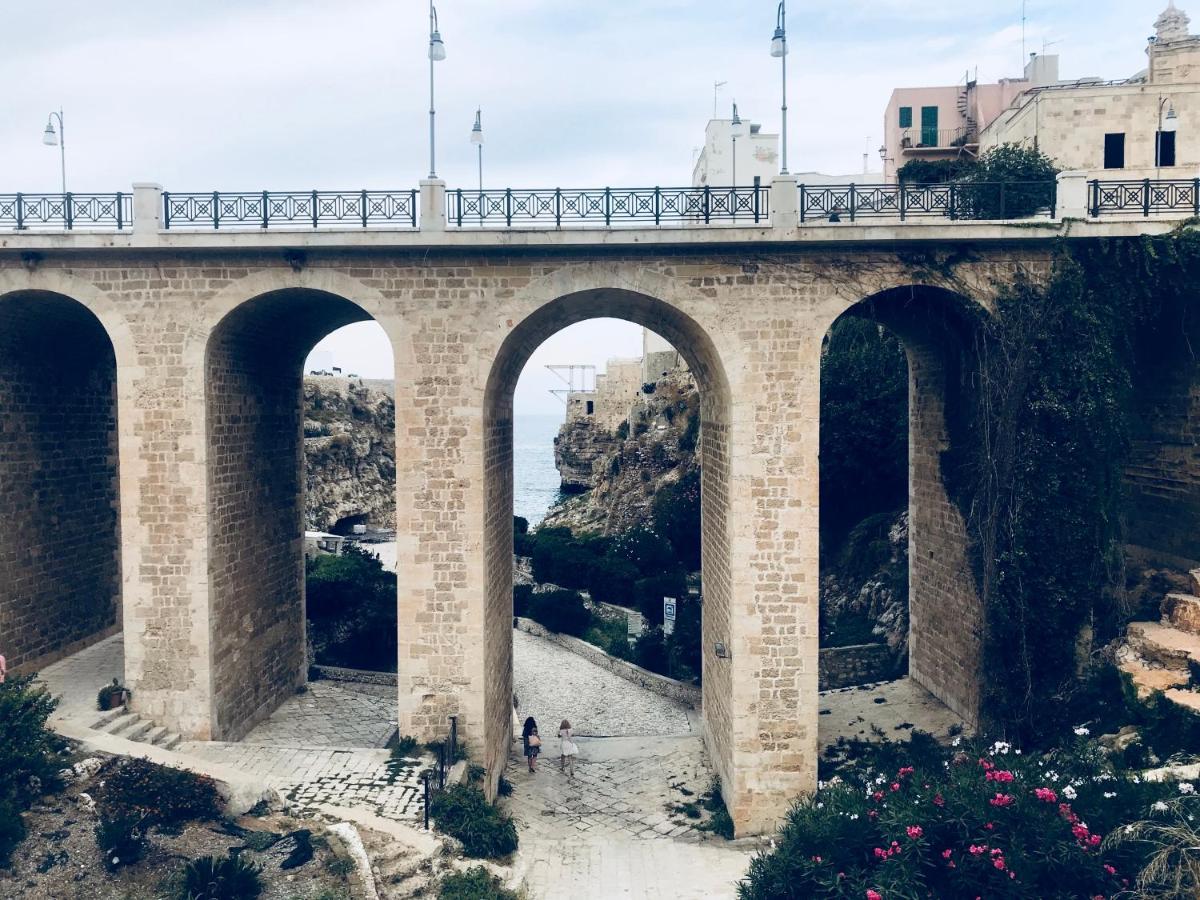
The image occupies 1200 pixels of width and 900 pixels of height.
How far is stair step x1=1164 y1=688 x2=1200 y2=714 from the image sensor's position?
10.3 metres

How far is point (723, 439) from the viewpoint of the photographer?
41.9 feet

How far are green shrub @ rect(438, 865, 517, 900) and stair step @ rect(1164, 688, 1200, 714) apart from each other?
8.97 metres

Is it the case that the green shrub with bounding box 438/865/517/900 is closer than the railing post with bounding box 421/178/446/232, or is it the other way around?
the green shrub with bounding box 438/865/517/900

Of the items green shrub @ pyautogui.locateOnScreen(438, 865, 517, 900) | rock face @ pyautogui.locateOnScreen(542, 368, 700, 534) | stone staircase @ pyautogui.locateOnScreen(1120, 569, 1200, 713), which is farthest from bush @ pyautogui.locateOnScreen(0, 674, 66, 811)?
rock face @ pyautogui.locateOnScreen(542, 368, 700, 534)

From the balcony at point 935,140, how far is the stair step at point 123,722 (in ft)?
109

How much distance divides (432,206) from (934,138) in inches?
1139

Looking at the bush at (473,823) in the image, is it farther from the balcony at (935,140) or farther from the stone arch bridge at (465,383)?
the balcony at (935,140)

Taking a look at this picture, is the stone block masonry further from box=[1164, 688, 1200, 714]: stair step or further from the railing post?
box=[1164, 688, 1200, 714]: stair step

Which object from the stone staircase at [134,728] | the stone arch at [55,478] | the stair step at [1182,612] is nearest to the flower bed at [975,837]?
the stair step at [1182,612]

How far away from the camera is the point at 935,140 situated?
33.3 metres

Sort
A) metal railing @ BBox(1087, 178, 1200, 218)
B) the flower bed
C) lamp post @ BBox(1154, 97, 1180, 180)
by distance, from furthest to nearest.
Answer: lamp post @ BBox(1154, 97, 1180, 180)
metal railing @ BBox(1087, 178, 1200, 218)
the flower bed

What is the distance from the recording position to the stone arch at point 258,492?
1231 cm

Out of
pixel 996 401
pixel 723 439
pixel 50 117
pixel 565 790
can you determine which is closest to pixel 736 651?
pixel 723 439

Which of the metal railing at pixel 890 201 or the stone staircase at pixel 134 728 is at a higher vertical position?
the metal railing at pixel 890 201
